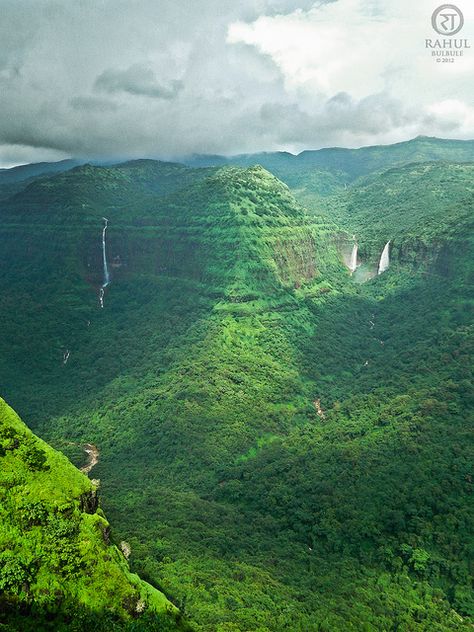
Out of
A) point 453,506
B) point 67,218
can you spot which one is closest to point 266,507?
point 453,506

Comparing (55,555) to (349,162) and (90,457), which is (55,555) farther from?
(349,162)

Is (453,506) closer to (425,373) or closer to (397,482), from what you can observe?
(397,482)

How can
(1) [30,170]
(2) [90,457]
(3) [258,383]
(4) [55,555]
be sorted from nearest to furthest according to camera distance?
(4) [55,555] → (2) [90,457] → (3) [258,383] → (1) [30,170]

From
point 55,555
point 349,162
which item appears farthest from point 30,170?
point 55,555

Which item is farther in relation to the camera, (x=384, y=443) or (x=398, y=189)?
(x=398, y=189)

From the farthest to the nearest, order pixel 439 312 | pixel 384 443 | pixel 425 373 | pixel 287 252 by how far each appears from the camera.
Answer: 1. pixel 287 252
2. pixel 439 312
3. pixel 425 373
4. pixel 384 443
